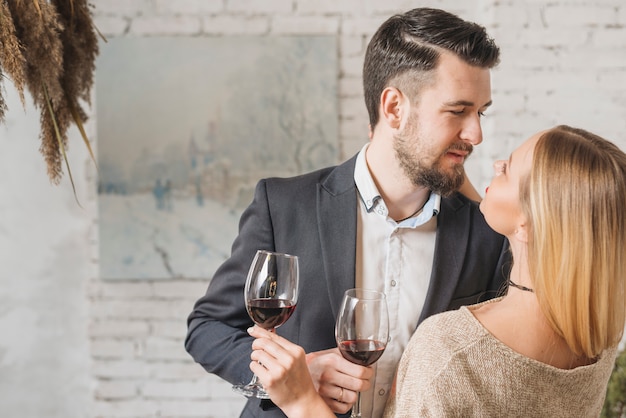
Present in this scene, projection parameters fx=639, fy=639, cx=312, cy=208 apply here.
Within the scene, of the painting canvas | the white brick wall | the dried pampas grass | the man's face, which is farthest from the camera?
the painting canvas

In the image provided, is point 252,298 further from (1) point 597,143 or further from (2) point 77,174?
(2) point 77,174

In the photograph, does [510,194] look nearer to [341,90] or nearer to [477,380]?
[477,380]

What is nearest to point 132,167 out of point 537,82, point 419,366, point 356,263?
point 356,263

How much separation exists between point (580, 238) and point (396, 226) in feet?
1.84

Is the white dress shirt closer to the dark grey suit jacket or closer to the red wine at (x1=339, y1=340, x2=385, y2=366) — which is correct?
the dark grey suit jacket

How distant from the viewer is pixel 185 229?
118 inches

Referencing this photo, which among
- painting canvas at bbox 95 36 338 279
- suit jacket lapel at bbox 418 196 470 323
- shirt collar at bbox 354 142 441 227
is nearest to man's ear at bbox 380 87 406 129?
shirt collar at bbox 354 142 441 227

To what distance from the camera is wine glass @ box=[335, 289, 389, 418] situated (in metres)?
1.29

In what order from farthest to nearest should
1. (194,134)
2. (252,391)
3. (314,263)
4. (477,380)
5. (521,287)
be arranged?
(194,134)
(314,263)
(252,391)
(521,287)
(477,380)

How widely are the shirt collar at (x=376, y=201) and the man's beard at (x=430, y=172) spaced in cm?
6

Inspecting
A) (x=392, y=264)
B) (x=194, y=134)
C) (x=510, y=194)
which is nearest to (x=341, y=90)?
(x=194, y=134)

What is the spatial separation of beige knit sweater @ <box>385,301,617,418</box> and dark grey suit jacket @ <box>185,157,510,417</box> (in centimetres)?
35

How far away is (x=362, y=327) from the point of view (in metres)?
1.29

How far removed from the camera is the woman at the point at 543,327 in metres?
1.21
